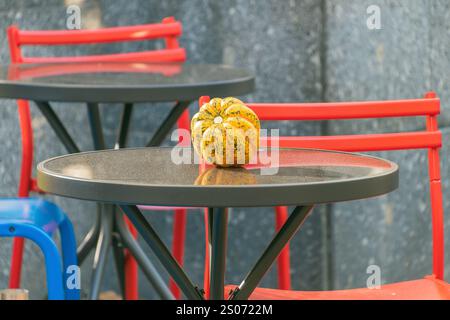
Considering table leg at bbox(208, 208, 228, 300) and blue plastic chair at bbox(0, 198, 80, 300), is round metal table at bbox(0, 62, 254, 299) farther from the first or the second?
table leg at bbox(208, 208, 228, 300)

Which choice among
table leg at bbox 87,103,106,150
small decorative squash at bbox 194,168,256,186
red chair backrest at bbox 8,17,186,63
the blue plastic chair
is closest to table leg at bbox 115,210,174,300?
Result: table leg at bbox 87,103,106,150

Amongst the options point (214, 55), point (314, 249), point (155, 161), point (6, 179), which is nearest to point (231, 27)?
point (214, 55)

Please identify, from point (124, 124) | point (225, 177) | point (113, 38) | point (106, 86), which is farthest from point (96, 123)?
point (225, 177)

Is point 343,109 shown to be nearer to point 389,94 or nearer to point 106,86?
point 106,86

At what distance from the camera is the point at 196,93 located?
322 cm

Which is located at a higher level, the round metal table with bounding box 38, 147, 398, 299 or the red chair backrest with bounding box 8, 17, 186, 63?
the red chair backrest with bounding box 8, 17, 186, 63

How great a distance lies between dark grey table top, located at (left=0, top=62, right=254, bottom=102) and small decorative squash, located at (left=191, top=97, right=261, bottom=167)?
3.33 ft

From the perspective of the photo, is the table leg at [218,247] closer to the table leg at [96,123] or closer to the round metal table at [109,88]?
the round metal table at [109,88]

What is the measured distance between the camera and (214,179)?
199 centimetres

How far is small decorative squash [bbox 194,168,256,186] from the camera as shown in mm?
1946

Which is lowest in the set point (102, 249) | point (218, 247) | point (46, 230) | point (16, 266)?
point (16, 266)

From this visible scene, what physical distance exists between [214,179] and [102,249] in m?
1.62

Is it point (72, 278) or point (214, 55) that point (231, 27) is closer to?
point (214, 55)

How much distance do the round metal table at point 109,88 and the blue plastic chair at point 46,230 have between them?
0.33 m
